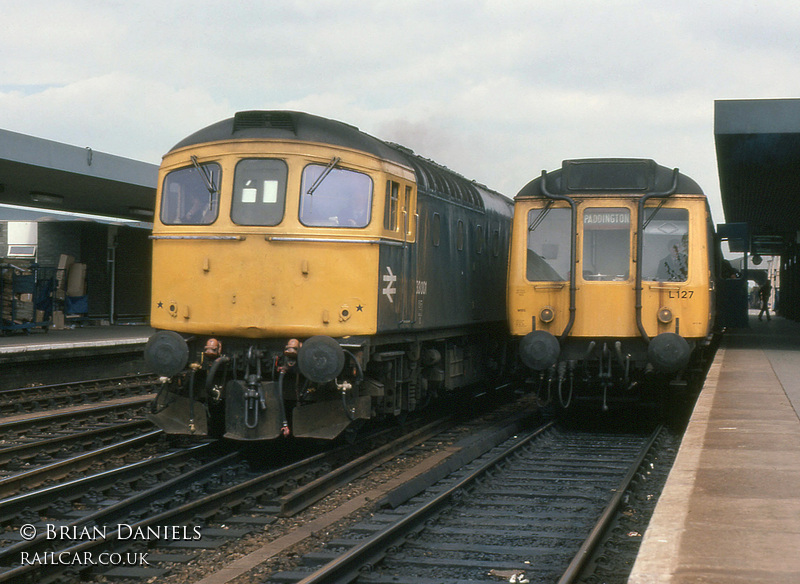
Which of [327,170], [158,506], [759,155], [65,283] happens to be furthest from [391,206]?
[65,283]

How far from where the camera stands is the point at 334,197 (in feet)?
30.1

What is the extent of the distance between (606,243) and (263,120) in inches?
181

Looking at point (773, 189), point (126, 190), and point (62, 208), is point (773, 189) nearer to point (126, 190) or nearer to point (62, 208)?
point (126, 190)

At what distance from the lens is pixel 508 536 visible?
277 inches

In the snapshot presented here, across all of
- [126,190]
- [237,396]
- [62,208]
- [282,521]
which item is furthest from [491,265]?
[62,208]

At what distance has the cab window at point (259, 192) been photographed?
905cm

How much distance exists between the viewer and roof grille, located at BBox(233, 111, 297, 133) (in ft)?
30.3

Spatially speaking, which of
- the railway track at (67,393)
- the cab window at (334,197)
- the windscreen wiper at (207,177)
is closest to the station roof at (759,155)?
the cab window at (334,197)

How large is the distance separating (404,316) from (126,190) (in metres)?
13.9

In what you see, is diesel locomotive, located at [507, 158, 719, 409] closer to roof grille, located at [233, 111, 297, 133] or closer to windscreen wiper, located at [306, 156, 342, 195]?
windscreen wiper, located at [306, 156, 342, 195]

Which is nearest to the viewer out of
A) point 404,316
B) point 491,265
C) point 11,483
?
point 11,483

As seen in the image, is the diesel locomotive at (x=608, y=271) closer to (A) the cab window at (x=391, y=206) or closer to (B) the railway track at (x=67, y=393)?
(A) the cab window at (x=391, y=206)

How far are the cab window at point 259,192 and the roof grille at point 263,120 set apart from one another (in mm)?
379

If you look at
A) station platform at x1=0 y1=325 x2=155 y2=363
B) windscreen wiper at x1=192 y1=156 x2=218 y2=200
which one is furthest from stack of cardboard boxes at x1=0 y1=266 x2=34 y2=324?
windscreen wiper at x1=192 y1=156 x2=218 y2=200
